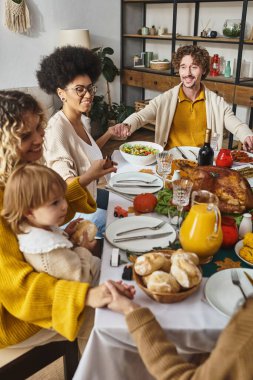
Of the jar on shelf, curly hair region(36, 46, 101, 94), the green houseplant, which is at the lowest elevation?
the green houseplant

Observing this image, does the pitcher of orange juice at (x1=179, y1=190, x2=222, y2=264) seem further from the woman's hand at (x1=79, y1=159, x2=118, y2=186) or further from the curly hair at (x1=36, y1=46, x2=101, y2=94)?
the curly hair at (x1=36, y1=46, x2=101, y2=94)

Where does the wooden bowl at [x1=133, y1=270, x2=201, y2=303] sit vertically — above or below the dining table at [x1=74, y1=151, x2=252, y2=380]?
above

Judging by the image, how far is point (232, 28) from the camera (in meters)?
3.87

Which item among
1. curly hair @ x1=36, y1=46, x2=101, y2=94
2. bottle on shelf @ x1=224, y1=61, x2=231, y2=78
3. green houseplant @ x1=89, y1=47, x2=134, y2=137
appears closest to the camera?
curly hair @ x1=36, y1=46, x2=101, y2=94

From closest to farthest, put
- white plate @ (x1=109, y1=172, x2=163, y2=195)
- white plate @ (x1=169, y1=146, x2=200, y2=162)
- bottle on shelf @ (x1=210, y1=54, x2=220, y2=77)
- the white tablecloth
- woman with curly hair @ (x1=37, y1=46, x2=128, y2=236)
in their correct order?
1. the white tablecloth
2. white plate @ (x1=109, y1=172, x2=163, y2=195)
3. woman with curly hair @ (x1=37, y1=46, x2=128, y2=236)
4. white plate @ (x1=169, y1=146, x2=200, y2=162)
5. bottle on shelf @ (x1=210, y1=54, x2=220, y2=77)

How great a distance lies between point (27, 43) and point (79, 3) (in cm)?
84

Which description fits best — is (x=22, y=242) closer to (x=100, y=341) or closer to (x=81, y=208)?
(x=100, y=341)

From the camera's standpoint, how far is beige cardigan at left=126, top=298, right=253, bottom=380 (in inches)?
24.7

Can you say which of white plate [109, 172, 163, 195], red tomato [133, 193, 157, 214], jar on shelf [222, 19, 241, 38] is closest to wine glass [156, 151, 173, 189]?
white plate [109, 172, 163, 195]

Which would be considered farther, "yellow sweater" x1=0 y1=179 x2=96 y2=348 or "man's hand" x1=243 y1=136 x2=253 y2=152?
"man's hand" x1=243 y1=136 x2=253 y2=152

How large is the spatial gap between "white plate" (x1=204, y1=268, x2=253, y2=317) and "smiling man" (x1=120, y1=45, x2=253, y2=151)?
1.41 m

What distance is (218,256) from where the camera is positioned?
3.76 ft

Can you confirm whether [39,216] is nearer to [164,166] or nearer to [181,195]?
[181,195]

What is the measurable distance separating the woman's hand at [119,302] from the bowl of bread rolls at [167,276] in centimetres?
5
